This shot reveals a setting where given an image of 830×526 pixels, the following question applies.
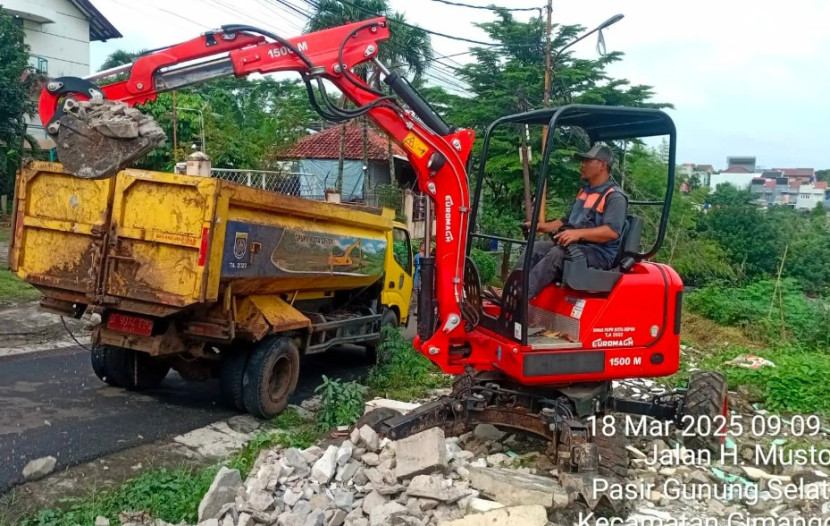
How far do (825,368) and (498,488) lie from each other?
536 centimetres

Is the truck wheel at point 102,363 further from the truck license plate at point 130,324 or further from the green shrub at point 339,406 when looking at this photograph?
the green shrub at point 339,406

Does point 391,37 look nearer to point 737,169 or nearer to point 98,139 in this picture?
point 98,139

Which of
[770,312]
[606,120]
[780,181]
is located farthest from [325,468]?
[780,181]

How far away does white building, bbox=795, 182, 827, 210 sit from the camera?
89.5m

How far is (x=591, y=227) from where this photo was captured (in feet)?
18.7

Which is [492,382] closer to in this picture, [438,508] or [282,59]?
[438,508]

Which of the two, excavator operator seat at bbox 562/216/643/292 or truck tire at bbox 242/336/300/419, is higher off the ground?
excavator operator seat at bbox 562/216/643/292

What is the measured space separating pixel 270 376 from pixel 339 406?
837 mm

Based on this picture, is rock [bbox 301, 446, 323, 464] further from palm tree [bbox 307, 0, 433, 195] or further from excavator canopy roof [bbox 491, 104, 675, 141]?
palm tree [bbox 307, 0, 433, 195]

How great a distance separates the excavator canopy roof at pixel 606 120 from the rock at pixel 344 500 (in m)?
2.98

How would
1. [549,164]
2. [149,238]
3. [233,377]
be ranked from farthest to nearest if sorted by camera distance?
1. [233,377]
2. [149,238]
3. [549,164]

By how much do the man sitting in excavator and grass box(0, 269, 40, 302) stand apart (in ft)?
30.3

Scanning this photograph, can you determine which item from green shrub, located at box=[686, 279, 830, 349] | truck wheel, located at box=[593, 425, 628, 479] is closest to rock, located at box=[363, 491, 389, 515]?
truck wheel, located at box=[593, 425, 628, 479]

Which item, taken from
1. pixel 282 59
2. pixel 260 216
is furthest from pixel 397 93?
pixel 260 216
